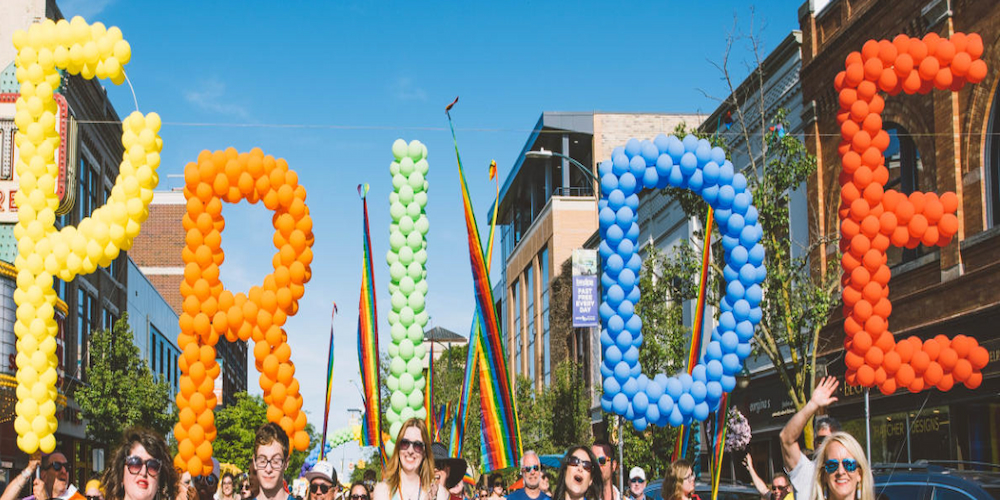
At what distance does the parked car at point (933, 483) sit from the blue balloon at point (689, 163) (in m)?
4.52

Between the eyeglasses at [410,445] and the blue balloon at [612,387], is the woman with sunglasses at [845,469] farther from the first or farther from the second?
the blue balloon at [612,387]

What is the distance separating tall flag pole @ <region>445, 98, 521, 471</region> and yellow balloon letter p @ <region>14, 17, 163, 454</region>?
11.0ft

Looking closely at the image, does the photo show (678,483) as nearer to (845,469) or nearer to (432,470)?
(432,470)

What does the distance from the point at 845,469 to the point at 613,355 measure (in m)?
6.72

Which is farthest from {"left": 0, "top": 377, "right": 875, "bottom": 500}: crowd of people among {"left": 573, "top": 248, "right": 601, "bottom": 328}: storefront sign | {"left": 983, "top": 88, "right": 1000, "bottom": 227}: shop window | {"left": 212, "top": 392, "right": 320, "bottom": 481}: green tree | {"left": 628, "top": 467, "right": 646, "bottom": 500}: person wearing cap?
{"left": 212, "top": 392, "right": 320, "bottom": 481}: green tree

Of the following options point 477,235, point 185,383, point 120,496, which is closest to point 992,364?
point 477,235

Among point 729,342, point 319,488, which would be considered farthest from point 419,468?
point 729,342

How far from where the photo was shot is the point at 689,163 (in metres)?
12.3

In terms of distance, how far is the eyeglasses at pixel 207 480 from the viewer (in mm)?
10902

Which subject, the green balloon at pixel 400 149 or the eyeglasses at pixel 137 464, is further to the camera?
the green balloon at pixel 400 149

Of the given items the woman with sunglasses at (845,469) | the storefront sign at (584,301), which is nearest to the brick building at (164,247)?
the storefront sign at (584,301)

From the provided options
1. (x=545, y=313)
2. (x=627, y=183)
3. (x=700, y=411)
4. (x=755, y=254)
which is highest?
(x=545, y=313)

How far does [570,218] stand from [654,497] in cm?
3760

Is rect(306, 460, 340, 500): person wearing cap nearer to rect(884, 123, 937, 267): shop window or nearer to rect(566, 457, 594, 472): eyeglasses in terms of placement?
rect(566, 457, 594, 472): eyeglasses
